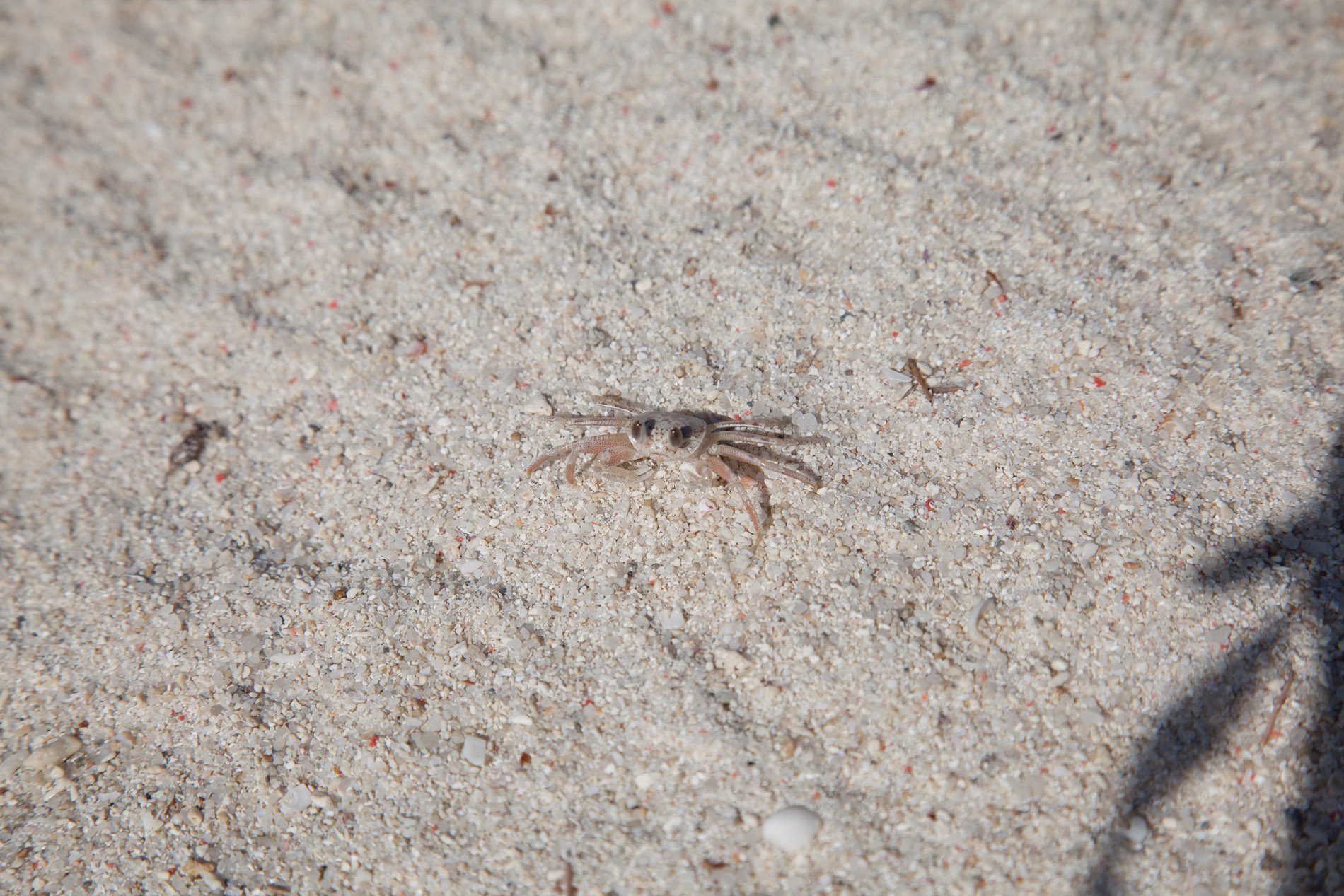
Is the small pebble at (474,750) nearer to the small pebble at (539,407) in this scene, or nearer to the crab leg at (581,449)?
the crab leg at (581,449)

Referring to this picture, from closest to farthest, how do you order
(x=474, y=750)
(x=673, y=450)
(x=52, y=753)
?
(x=474, y=750), (x=52, y=753), (x=673, y=450)

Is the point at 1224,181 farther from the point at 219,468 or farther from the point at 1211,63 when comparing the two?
the point at 219,468

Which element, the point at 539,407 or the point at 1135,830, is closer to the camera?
the point at 1135,830

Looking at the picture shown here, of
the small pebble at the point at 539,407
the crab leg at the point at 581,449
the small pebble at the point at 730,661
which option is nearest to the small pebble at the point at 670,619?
the small pebble at the point at 730,661

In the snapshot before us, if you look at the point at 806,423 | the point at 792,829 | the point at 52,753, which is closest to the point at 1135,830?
the point at 792,829

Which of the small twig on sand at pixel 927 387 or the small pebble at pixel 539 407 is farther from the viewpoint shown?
the small pebble at pixel 539 407

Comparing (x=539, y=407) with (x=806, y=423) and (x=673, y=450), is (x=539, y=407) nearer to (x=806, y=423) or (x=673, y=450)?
(x=673, y=450)

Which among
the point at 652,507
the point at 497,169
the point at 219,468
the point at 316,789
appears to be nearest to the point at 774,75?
the point at 497,169
